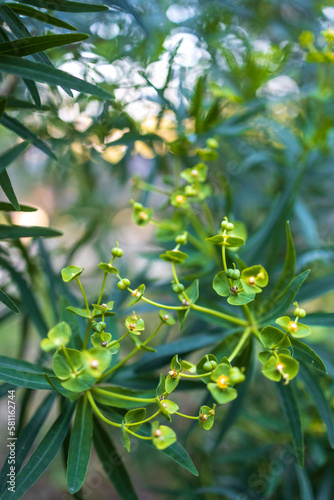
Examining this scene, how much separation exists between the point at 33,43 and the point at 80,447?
1.92 feet

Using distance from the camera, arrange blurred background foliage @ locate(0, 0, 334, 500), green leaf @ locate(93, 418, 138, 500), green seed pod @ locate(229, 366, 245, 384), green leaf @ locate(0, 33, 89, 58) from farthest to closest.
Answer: blurred background foliage @ locate(0, 0, 334, 500) → green leaf @ locate(93, 418, 138, 500) → green leaf @ locate(0, 33, 89, 58) → green seed pod @ locate(229, 366, 245, 384)

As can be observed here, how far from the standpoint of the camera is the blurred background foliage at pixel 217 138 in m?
0.95

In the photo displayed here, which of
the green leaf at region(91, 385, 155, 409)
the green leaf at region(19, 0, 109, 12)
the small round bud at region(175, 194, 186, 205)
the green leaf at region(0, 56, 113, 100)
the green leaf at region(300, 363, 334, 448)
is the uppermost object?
the green leaf at region(19, 0, 109, 12)

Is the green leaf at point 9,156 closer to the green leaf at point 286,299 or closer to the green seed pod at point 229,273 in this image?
the green seed pod at point 229,273

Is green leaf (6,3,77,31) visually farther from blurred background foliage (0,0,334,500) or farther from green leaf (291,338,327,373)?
green leaf (291,338,327,373)

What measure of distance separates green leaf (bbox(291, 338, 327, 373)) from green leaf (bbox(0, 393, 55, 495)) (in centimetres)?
43

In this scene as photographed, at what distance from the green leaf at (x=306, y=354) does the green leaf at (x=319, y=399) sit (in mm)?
140

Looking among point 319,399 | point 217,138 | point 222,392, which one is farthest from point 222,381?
point 217,138

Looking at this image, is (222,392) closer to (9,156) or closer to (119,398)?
(119,398)

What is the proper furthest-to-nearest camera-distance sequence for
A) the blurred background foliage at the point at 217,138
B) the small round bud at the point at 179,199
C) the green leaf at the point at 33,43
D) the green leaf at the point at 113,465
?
the blurred background foliage at the point at 217,138
the small round bud at the point at 179,199
the green leaf at the point at 113,465
the green leaf at the point at 33,43

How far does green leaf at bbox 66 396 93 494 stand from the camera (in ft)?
1.81

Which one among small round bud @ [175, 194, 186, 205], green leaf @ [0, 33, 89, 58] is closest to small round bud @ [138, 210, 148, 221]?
small round bud @ [175, 194, 186, 205]

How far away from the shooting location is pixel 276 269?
986 mm

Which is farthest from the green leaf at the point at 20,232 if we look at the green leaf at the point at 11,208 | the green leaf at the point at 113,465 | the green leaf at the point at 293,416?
the green leaf at the point at 293,416
